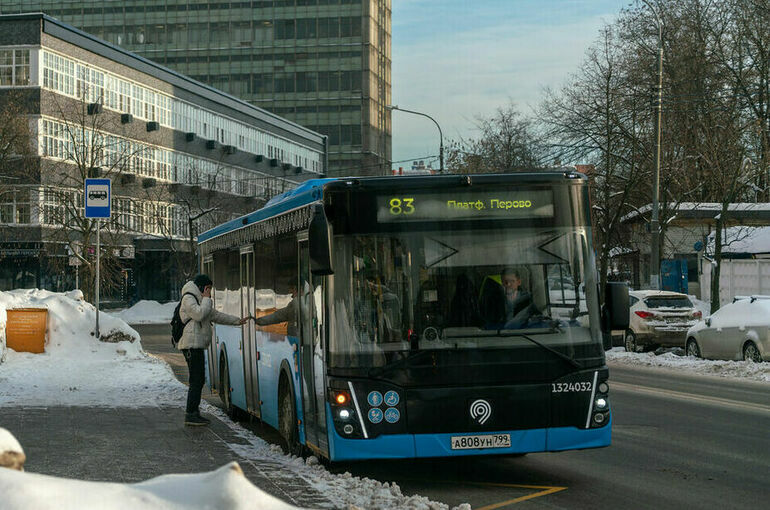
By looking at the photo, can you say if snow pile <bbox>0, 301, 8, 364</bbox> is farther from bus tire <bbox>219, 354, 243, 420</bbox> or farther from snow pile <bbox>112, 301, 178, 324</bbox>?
snow pile <bbox>112, 301, 178, 324</bbox>

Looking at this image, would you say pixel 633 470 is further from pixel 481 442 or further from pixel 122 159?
pixel 122 159

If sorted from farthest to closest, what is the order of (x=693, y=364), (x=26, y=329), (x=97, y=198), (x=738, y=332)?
(x=693, y=364) < (x=738, y=332) < (x=26, y=329) < (x=97, y=198)

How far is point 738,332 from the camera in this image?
79.6ft

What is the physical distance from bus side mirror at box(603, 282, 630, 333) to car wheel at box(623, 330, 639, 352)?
20050 mm

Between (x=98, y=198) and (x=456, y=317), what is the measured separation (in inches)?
544

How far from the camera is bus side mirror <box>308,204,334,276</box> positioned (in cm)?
903

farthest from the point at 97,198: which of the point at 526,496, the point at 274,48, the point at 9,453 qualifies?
the point at 274,48

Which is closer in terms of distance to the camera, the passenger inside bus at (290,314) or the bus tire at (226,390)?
the passenger inside bus at (290,314)

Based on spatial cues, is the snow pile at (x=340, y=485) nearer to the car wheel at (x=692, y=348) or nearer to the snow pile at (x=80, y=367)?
the snow pile at (x=80, y=367)

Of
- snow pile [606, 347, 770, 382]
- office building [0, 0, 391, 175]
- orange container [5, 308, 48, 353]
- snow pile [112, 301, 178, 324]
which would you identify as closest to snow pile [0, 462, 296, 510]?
snow pile [606, 347, 770, 382]

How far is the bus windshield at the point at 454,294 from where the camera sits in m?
9.16

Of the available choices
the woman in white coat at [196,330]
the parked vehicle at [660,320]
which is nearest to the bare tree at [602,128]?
the parked vehicle at [660,320]

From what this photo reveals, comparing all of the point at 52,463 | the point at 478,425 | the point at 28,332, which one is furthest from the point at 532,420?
the point at 28,332

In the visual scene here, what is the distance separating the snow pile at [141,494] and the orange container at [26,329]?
63.5 ft
